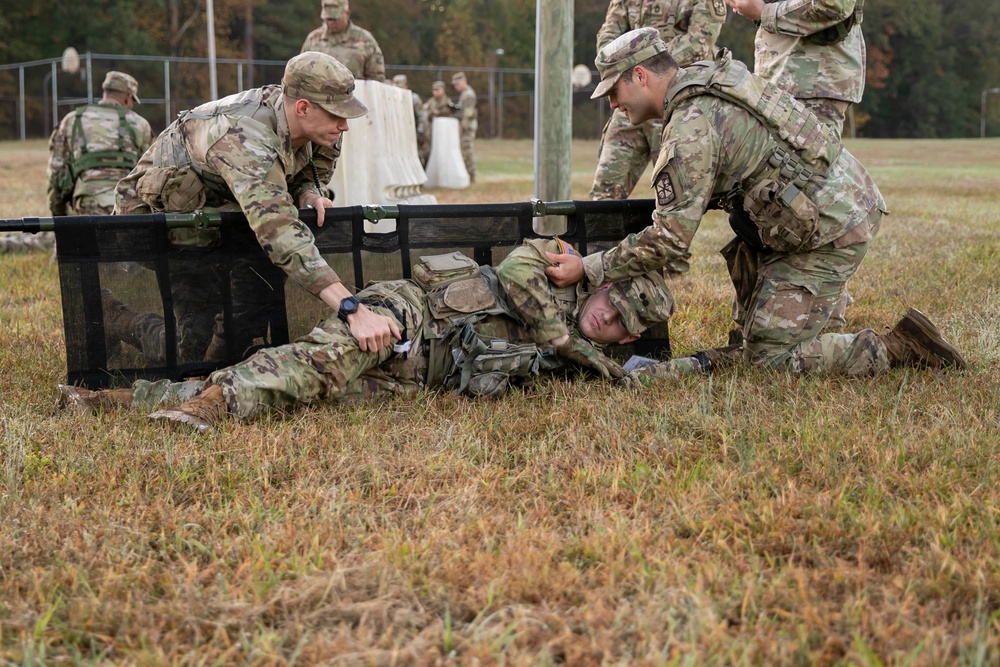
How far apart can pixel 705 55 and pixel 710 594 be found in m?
5.08

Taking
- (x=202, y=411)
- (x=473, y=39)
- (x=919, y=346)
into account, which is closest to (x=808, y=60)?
(x=919, y=346)

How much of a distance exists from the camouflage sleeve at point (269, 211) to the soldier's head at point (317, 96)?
230mm

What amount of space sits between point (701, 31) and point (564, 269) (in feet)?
10.7

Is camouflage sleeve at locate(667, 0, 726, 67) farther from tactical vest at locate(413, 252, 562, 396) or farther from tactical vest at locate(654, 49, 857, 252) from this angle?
tactical vest at locate(413, 252, 562, 396)

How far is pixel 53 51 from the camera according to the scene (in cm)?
3628

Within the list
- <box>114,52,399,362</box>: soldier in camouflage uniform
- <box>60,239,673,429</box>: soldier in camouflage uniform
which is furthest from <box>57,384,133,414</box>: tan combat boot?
<box>114,52,399,362</box>: soldier in camouflage uniform

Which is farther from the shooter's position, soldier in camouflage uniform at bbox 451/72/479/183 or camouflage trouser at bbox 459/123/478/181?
soldier in camouflage uniform at bbox 451/72/479/183

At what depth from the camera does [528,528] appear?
2701 mm

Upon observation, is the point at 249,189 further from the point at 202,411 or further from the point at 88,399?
the point at 88,399

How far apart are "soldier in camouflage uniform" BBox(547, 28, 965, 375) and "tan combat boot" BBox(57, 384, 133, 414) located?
1.79 metres

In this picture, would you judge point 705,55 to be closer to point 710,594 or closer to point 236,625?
point 710,594

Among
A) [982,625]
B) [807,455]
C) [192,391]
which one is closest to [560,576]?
[982,625]

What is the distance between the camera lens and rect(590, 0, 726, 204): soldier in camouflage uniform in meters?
6.37

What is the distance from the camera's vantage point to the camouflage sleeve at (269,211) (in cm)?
367
